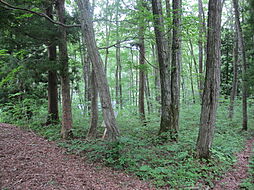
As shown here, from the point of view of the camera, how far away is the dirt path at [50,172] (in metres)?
3.63

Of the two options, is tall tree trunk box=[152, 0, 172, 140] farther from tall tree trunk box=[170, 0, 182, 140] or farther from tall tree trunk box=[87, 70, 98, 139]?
tall tree trunk box=[87, 70, 98, 139]

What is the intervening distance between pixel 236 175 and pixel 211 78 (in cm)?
Result: 279

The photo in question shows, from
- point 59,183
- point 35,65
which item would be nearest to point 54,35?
point 35,65

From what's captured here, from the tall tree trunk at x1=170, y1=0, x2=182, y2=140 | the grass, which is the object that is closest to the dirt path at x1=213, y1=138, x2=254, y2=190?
the grass

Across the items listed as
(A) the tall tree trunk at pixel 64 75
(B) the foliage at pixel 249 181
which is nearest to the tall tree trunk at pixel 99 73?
(A) the tall tree trunk at pixel 64 75

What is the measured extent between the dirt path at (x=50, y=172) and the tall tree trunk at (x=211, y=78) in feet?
7.97

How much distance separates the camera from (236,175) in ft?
15.9

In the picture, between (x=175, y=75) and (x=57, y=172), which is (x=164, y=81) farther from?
(x=57, y=172)

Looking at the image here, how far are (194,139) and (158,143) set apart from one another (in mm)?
1540

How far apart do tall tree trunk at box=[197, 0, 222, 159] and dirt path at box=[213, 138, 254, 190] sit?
78 cm

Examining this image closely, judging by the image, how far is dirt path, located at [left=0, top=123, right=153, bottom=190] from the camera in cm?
363

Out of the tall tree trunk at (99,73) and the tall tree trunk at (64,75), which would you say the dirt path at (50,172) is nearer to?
the tall tree trunk at (99,73)

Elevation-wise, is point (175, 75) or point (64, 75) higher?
point (64, 75)

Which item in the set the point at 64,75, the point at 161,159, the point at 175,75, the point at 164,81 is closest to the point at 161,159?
the point at 161,159
